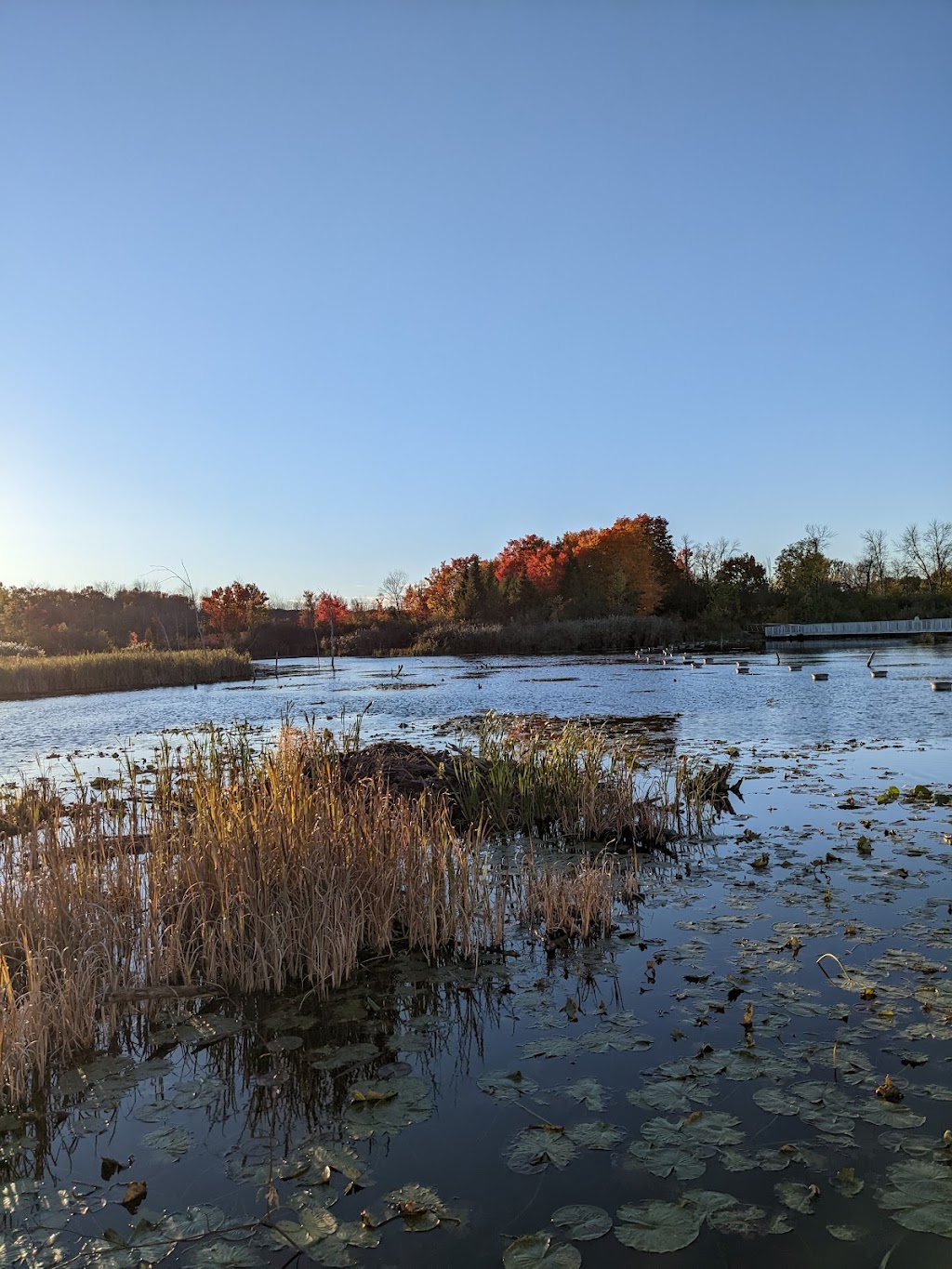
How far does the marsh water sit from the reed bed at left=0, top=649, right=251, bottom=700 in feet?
108

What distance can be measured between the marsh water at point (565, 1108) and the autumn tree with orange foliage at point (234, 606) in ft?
264

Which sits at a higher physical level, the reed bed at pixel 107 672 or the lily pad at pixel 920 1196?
the reed bed at pixel 107 672

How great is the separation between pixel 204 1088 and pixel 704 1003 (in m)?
2.64

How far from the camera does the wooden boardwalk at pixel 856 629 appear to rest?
59406 mm

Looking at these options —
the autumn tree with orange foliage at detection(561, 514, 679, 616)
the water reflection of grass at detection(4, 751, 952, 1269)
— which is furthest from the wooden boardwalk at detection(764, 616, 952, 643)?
the water reflection of grass at detection(4, 751, 952, 1269)

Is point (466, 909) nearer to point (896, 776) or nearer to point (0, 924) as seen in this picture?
point (0, 924)

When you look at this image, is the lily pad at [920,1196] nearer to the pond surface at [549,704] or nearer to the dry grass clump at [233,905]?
the dry grass clump at [233,905]

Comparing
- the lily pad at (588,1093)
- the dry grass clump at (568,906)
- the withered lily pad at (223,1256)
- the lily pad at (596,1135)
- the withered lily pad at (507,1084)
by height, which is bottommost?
the withered lily pad at (507,1084)

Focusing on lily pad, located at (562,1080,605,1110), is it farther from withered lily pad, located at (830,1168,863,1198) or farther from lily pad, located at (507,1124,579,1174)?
withered lily pad, located at (830,1168,863,1198)

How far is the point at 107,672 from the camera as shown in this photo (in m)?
36.7

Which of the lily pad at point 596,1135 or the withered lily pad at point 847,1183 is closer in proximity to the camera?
the withered lily pad at point 847,1183

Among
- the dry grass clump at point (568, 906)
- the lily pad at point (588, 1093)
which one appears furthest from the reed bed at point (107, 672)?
the lily pad at point (588, 1093)

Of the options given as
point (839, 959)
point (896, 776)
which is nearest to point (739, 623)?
point (896, 776)

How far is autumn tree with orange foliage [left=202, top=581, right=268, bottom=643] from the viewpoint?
84938mm
